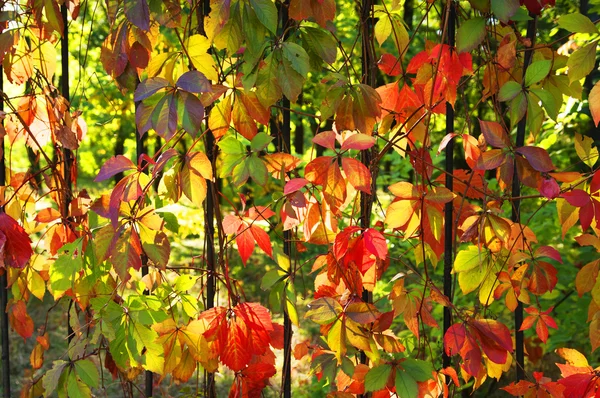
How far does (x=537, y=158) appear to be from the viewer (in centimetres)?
128

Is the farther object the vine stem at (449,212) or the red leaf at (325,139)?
the vine stem at (449,212)

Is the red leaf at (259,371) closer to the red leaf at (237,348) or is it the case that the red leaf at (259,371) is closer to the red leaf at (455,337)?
the red leaf at (237,348)

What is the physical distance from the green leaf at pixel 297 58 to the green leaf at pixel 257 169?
181 millimetres

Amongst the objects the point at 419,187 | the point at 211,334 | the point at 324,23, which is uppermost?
the point at 324,23

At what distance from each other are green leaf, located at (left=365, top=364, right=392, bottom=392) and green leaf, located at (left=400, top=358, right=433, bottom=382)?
4 cm

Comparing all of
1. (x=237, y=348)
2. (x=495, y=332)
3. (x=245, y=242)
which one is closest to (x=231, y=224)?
(x=245, y=242)

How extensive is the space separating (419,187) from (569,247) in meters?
3.74

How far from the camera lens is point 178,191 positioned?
1.47 m

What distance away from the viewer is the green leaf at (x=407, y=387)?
139cm

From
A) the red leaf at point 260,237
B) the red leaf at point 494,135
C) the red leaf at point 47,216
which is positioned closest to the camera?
the red leaf at point 494,135

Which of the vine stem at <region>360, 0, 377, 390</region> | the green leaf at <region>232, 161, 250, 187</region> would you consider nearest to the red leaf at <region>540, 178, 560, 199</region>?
the vine stem at <region>360, 0, 377, 390</region>

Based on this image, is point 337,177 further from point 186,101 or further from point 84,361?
point 84,361

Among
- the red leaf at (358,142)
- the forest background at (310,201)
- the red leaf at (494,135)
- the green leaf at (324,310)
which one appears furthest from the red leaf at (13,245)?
the red leaf at (494,135)

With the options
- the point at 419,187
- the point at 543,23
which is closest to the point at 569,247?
the point at 543,23
